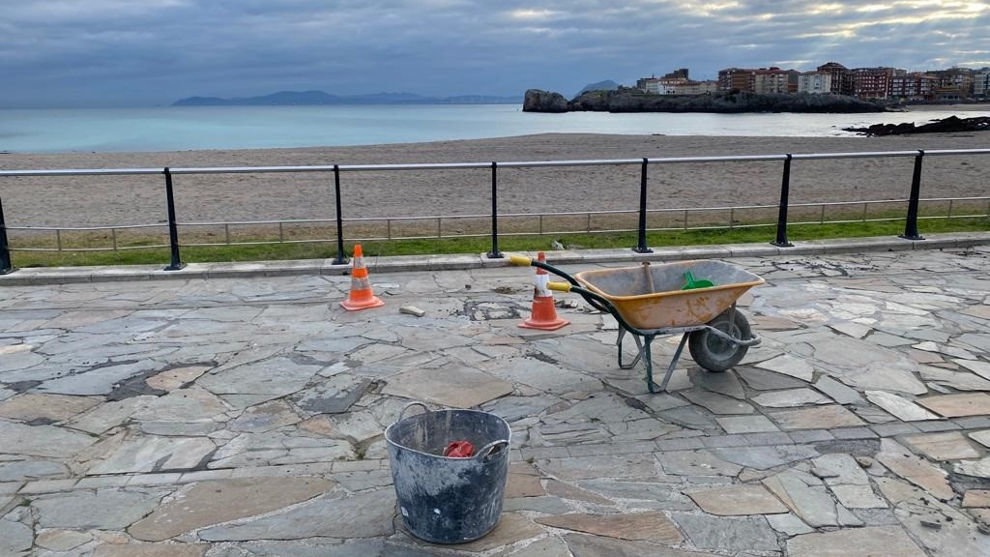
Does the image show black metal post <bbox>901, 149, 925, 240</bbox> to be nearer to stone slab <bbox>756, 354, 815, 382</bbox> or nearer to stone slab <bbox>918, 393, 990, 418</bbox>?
stone slab <bbox>756, 354, 815, 382</bbox>

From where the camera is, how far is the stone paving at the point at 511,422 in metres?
3.86

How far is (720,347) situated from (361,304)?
3603mm

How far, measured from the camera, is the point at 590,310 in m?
7.74

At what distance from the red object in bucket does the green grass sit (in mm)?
6658

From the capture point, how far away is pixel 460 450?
3.90 meters

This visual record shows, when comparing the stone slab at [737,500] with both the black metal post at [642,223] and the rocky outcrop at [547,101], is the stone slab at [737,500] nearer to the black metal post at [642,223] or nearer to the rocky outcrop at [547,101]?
the black metal post at [642,223]

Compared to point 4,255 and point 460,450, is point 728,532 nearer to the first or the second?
point 460,450

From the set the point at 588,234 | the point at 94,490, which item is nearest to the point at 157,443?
the point at 94,490

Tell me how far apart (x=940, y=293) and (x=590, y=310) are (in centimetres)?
358

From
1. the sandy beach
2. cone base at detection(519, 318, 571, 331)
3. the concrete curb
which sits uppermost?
the concrete curb

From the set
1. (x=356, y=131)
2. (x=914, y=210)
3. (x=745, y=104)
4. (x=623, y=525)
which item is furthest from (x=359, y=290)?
(x=745, y=104)

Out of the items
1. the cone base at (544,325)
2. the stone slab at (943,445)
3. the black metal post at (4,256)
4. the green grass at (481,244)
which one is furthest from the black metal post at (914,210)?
the black metal post at (4,256)

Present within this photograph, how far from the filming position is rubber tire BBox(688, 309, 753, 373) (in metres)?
5.73

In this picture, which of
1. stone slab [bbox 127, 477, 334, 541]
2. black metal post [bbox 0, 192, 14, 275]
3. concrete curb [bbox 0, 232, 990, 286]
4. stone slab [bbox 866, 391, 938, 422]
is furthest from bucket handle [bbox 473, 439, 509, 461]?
black metal post [bbox 0, 192, 14, 275]
